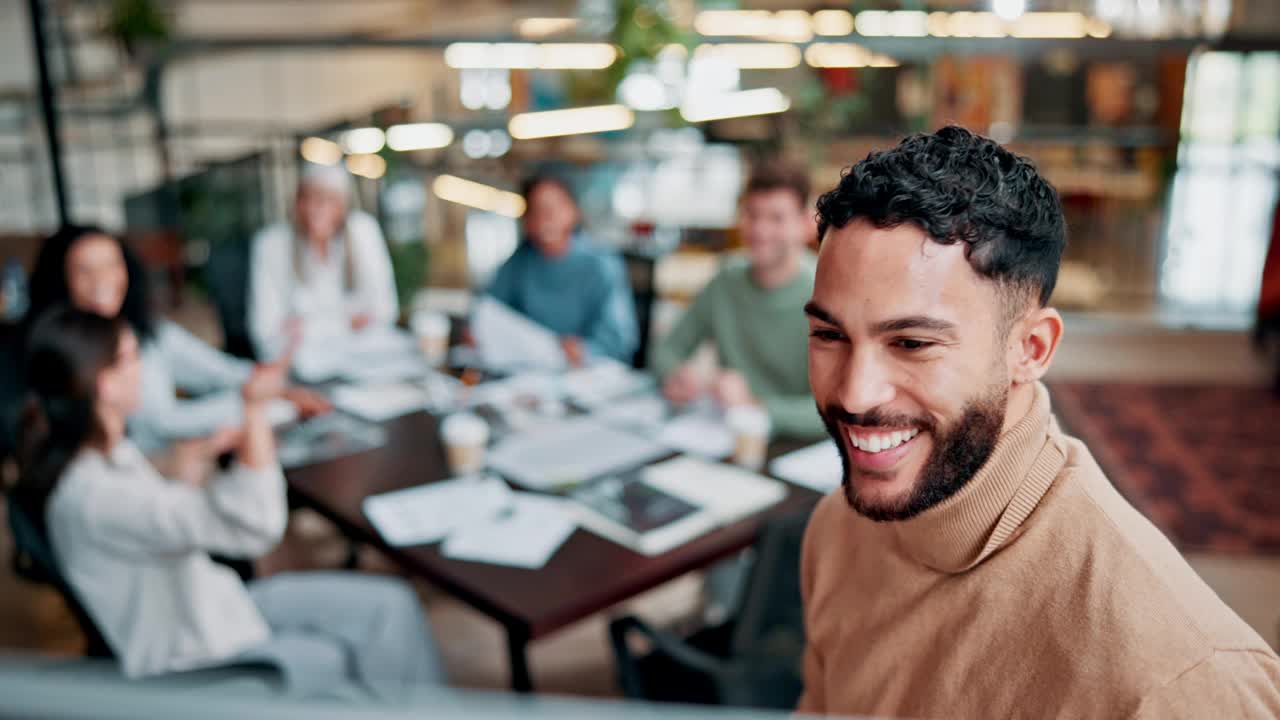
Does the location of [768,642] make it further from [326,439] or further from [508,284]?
[508,284]

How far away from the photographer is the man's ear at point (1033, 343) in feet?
3.07

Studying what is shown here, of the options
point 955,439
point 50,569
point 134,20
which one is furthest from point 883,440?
point 134,20

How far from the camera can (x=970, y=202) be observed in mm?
884

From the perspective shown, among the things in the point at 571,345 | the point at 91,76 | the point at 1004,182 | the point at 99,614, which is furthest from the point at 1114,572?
the point at 91,76

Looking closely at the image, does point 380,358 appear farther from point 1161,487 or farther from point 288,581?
point 1161,487

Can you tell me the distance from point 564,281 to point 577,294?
0.22 ft

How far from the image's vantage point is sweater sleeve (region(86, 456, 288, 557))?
1.81 metres

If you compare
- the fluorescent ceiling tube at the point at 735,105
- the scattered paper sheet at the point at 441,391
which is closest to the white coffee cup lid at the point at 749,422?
the scattered paper sheet at the point at 441,391

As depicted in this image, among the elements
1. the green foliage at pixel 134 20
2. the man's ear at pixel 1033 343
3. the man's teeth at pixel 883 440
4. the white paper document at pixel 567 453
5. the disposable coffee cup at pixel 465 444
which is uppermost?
the green foliage at pixel 134 20

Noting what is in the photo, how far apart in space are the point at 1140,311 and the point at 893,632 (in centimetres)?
705

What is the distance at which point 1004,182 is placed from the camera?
0.91m

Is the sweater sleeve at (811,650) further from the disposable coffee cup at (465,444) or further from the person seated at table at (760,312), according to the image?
the person seated at table at (760,312)

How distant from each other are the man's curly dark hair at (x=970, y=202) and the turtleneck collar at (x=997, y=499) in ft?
0.41

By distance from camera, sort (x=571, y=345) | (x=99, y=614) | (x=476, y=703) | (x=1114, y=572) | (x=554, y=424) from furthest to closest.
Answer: (x=571, y=345)
(x=554, y=424)
(x=99, y=614)
(x=1114, y=572)
(x=476, y=703)
